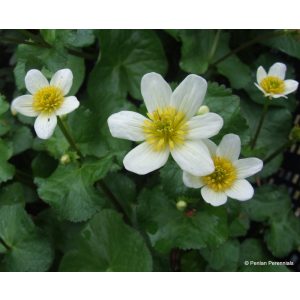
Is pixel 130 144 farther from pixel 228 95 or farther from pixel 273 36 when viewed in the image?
pixel 273 36

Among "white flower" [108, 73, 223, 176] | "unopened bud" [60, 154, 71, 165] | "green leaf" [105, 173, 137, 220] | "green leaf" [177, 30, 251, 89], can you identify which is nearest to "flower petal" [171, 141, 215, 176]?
"white flower" [108, 73, 223, 176]

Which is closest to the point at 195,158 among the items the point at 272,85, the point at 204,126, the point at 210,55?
the point at 204,126

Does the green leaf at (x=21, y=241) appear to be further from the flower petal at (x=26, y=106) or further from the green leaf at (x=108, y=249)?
the flower petal at (x=26, y=106)

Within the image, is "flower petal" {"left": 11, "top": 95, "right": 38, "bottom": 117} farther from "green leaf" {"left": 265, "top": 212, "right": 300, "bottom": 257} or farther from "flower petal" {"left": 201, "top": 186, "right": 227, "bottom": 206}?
"green leaf" {"left": 265, "top": 212, "right": 300, "bottom": 257}

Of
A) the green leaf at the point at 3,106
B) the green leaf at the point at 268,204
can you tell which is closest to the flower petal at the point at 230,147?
the green leaf at the point at 268,204

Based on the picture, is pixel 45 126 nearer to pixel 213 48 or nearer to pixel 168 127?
pixel 168 127
